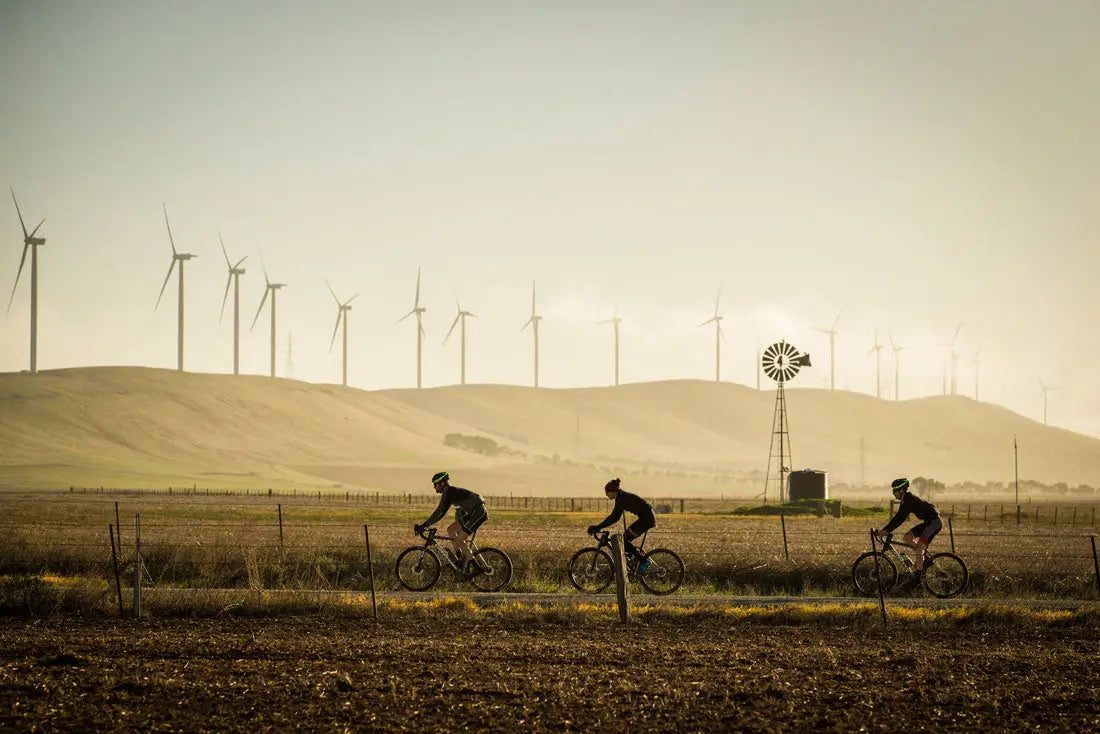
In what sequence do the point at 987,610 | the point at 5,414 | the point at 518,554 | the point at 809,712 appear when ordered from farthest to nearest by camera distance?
1. the point at 5,414
2. the point at 518,554
3. the point at 987,610
4. the point at 809,712

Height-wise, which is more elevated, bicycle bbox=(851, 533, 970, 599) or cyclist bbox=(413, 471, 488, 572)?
cyclist bbox=(413, 471, 488, 572)

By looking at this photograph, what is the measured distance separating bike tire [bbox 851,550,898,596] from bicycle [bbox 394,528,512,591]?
6909 mm

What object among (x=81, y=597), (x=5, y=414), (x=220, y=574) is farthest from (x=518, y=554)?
(x=5, y=414)

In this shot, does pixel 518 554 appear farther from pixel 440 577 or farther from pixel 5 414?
pixel 5 414

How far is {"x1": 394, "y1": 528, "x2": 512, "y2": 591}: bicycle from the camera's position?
2252 cm

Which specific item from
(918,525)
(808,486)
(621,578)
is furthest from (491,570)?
(808,486)

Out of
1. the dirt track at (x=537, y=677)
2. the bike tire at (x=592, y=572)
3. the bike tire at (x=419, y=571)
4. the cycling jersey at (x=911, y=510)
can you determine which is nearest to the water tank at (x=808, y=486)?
the cycling jersey at (x=911, y=510)

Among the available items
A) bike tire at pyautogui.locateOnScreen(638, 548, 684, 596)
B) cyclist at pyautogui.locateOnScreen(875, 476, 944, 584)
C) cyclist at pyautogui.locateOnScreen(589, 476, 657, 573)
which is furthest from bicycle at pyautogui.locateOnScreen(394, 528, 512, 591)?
cyclist at pyautogui.locateOnScreen(875, 476, 944, 584)

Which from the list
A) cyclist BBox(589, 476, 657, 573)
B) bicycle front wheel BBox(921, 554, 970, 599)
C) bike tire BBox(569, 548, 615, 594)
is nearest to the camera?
cyclist BBox(589, 476, 657, 573)

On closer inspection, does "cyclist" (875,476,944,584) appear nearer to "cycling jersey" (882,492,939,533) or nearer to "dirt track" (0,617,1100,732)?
"cycling jersey" (882,492,939,533)

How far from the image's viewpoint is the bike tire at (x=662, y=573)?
73.7ft

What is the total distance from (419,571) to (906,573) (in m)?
9.57

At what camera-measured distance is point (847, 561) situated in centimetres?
2772

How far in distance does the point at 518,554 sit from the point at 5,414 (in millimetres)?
153411
